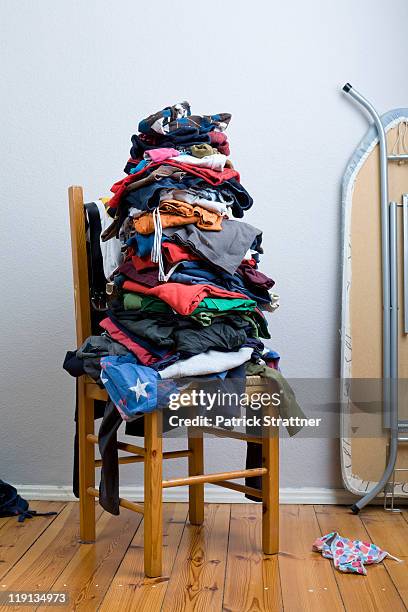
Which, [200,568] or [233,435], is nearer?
[200,568]

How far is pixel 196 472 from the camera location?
2.41 m

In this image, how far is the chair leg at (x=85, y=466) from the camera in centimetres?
220

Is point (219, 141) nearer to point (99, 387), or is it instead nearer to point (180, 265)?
point (180, 265)

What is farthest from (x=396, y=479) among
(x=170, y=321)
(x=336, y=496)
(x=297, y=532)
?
(x=170, y=321)

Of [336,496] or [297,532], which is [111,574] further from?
[336,496]

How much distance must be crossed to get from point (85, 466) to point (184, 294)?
649 mm

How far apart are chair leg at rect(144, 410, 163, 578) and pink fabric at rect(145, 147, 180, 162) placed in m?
0.66

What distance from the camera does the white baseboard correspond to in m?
2.69

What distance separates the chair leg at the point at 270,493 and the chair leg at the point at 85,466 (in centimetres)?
50

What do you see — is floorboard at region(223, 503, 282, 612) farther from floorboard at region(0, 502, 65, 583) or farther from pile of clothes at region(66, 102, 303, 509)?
floorboard at region(0, 502, 65, 583)

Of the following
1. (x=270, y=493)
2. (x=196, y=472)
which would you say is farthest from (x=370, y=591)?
(x=196, y=472)

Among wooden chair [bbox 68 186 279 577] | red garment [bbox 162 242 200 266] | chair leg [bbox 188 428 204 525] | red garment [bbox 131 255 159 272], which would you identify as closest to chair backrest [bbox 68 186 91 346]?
wooden chair [bbox 68 186 279 577]

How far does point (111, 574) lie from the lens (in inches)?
75.9

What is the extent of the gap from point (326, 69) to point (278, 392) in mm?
1267
